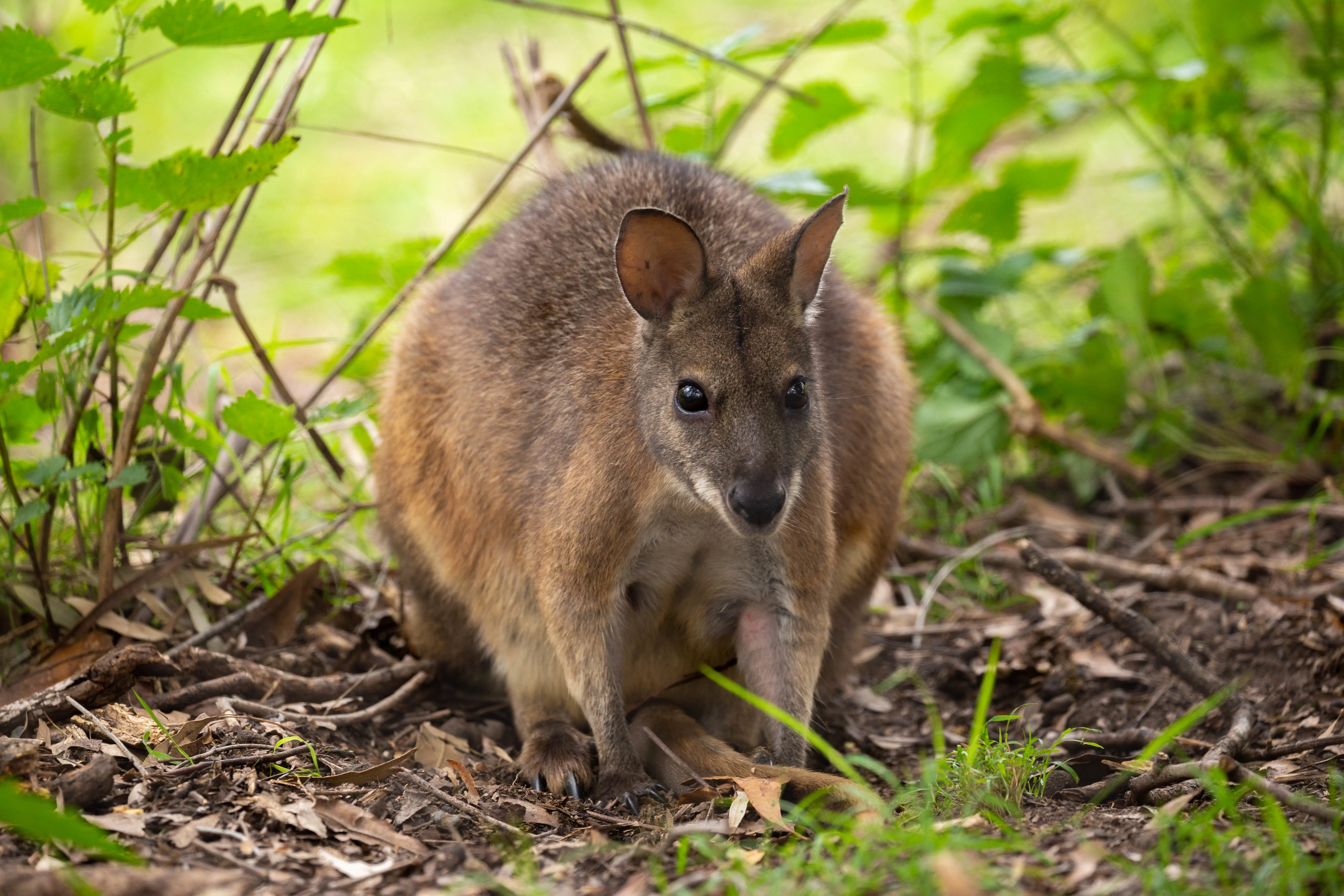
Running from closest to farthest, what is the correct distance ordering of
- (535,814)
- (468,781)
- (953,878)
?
1. (953,878)
2. (535,814)
3. (468,781)

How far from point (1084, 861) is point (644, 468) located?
151 centimetres

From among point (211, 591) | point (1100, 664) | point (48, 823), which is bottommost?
point (1100, 664)

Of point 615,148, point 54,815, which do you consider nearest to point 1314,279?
point 615,148

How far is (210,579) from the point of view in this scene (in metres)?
4.15

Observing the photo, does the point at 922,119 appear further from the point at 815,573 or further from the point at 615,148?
the point at 815,573

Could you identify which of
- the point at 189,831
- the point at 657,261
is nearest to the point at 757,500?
the point at 657,261

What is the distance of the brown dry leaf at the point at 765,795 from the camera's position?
2.94 meters

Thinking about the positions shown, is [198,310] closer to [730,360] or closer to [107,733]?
[107,733]

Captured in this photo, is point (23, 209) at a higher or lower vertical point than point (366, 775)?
higher

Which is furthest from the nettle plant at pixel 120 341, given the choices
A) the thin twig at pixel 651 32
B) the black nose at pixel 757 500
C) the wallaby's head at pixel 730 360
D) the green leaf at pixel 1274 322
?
the green leaf at pixel 1274 322

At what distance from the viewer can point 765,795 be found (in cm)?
304

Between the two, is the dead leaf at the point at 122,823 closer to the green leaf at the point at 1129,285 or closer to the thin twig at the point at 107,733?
the thin twig at the point at 107,733

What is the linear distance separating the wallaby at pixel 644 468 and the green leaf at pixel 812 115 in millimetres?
1132

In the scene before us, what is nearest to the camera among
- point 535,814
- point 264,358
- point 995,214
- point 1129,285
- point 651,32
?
point 535,814
